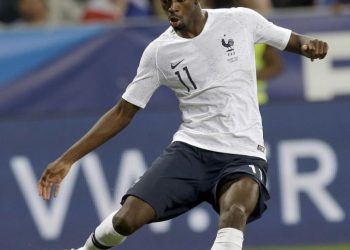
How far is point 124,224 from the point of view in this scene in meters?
8.20

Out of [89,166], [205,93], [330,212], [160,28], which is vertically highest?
[205,93]

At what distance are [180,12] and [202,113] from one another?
0.72m

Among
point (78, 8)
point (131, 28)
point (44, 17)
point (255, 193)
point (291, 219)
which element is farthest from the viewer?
point (78, 8)

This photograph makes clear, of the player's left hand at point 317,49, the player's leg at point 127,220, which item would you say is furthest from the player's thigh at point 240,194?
the player's left hand at point 317,49

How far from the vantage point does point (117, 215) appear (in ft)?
27.2

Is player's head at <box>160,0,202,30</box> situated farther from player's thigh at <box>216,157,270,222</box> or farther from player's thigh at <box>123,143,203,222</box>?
player's thigh at <box>216,157,270,222</box>

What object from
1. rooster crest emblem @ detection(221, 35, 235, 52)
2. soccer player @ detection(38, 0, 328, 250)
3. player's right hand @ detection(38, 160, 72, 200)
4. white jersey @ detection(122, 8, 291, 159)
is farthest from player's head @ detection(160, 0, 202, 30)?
player's right hand @ detection(38, 160, 72, 200)

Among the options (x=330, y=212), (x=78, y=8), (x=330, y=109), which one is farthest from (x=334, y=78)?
(x=78, y=8)

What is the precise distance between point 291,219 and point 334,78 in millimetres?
1714

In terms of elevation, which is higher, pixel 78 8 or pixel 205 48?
pixel 205 48

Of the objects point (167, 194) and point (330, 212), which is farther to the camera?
point (330, 212)

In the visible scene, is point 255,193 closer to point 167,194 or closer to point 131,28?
point 167,194

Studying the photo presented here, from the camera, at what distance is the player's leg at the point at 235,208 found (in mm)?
7746

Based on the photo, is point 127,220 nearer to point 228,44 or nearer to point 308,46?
point 228,44
